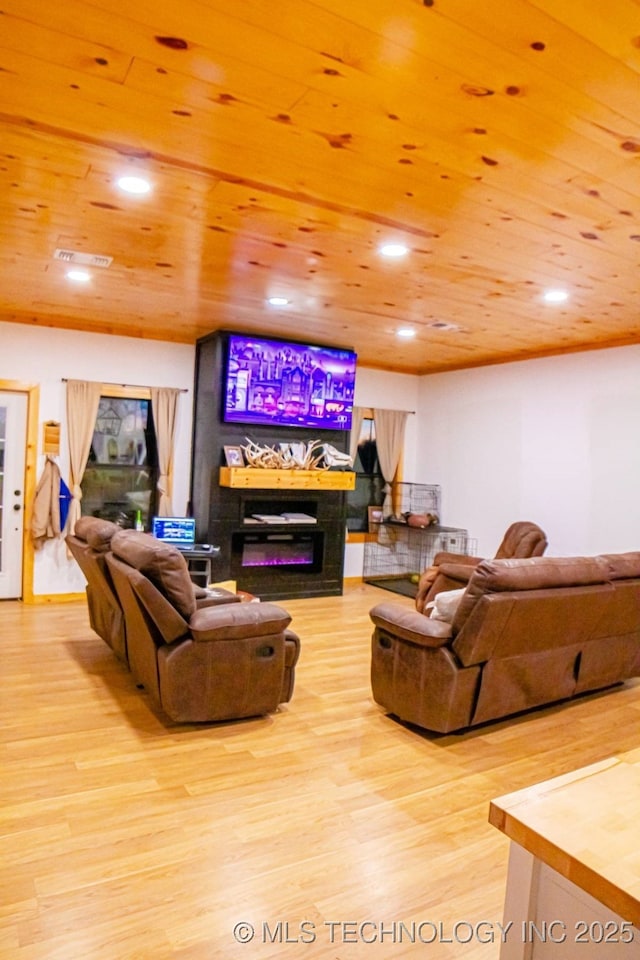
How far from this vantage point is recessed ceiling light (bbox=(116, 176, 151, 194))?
9.48ft

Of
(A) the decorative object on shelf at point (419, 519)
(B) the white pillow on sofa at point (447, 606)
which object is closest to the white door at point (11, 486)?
(A) the decorative object on shelf at point (419, 519)

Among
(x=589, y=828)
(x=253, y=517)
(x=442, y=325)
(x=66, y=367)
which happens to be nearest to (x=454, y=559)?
(x=253, y=517)

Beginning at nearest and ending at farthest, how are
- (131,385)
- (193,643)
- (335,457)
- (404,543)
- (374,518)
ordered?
(193,643) < (131,385) < (335,457) < (374,518) < (404,543)

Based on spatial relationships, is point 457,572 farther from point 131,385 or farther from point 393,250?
point 131,385

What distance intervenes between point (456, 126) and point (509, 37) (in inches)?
19.3

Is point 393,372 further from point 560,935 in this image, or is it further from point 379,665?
point 560,935

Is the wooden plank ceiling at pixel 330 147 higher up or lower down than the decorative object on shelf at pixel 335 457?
higher up

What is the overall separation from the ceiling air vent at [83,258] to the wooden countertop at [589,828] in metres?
4.06

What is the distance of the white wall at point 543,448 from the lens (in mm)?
5953

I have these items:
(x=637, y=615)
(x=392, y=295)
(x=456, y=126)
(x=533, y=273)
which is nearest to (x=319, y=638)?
(x=637, y=615)

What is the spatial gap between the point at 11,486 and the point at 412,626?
15.4 feet

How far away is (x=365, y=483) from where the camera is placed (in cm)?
830

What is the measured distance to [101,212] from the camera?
3.33 meters

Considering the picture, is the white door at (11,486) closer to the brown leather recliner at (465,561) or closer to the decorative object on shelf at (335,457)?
the decorative object on shelf at (335,457)
